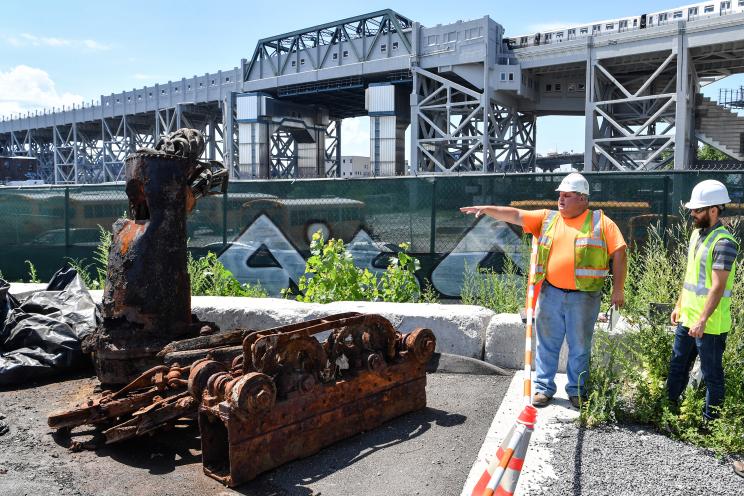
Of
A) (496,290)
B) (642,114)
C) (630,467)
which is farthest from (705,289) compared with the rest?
(642,114)

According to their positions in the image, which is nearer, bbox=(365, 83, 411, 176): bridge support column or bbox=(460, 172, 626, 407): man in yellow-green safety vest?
bbox=(460, 172, 626, 407): man in yellow-green safety vest

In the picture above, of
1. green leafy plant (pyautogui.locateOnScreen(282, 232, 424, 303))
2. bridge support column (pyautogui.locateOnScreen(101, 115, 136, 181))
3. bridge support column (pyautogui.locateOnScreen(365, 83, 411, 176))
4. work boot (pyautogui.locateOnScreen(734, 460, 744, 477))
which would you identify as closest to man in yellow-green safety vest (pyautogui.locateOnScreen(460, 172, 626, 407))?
work boot (pyautogui.locateOnScreen(734, 460, 744, 477))

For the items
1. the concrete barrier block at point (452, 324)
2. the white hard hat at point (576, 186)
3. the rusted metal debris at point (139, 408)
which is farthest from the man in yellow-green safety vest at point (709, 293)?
the rusted metal debris at point (139, 408)

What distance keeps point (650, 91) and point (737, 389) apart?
4541 cm

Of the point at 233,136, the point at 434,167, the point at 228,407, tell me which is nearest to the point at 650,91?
the point at 434,167

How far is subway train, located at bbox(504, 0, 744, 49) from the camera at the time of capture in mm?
35169

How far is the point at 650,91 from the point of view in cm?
4425

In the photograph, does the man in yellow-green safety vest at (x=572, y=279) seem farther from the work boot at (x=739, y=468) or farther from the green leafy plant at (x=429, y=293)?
the green leafy plant at (x=429, y=293)

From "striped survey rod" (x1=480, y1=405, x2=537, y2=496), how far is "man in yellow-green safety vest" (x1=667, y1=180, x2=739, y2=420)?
1562 millimetres

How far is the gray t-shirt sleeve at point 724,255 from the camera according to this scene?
13.1 ft

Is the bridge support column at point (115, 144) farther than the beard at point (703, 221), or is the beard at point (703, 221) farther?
the bridge support column at point (115, 144)

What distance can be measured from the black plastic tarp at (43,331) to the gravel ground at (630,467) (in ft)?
14.8

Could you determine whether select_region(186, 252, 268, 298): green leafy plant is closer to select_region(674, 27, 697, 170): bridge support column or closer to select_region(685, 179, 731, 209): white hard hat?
select_region(685, 179, 731, 209): white hard hat

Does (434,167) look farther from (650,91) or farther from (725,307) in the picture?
(725,307)
